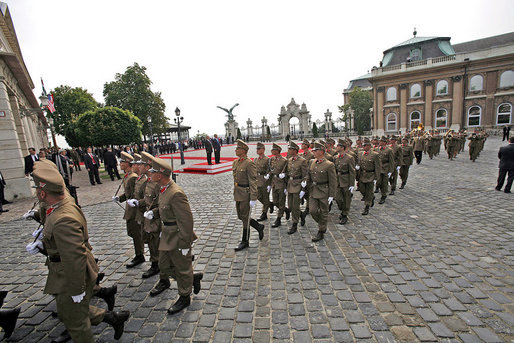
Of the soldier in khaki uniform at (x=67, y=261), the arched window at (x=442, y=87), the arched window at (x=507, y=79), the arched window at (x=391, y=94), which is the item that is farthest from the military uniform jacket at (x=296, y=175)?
the arched window at (x=507, y=79)

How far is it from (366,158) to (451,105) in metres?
40.4

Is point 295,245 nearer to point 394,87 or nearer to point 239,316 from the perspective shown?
point 239,316

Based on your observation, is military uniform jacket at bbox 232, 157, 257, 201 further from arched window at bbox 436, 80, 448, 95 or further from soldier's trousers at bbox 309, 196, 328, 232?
arched window at bbox 436, 80, 448, 95

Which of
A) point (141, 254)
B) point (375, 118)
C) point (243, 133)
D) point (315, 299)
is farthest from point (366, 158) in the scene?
point (243, 133)

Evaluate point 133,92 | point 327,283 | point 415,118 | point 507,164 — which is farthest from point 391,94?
point 327,283

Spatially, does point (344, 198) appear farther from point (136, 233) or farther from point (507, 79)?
point (507, 79)

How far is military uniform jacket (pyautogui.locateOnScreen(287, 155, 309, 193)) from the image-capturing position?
5992mm

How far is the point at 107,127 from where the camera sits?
73.0ft

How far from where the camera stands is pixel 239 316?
337 cm

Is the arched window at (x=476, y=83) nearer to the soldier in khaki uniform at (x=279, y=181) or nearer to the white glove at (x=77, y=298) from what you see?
the soldier in khaki uniform at (x=279, y=181)

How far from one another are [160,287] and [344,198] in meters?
4.78

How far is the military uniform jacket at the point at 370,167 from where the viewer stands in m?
7.31

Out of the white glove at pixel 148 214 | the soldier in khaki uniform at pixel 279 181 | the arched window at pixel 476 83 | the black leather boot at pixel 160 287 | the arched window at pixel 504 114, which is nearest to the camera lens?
the white glove at pixel 148 214

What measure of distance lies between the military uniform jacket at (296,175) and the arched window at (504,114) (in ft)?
143
